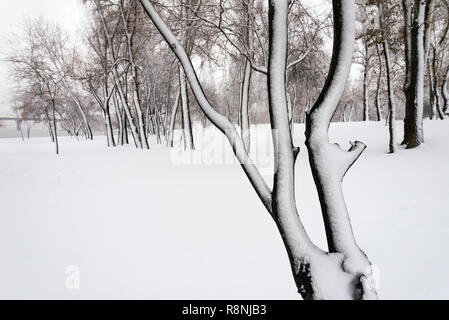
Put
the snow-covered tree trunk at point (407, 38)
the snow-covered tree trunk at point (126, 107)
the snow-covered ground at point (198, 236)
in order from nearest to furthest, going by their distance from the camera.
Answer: the snow-covered ground at point (198, 236) → the snow-covered tree trunk at point (407, 38) → the snow-covered tree trunk at point (126, 107)

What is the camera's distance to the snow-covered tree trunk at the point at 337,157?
193 cm

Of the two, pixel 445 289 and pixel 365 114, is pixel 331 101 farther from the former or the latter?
pixel 365 114

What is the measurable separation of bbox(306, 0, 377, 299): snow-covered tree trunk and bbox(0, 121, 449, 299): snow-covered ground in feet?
2.59

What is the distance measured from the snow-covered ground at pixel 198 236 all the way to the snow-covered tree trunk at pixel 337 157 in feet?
2.59

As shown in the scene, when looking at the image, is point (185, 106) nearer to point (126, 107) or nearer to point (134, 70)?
point (134, 70)

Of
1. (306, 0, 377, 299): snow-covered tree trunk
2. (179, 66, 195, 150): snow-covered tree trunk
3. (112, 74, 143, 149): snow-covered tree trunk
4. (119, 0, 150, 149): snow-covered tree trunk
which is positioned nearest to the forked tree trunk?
(306, 0, 377, 299): snow-covered tree trunk

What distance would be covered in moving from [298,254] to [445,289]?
1566 millimetres

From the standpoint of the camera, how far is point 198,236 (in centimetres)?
366

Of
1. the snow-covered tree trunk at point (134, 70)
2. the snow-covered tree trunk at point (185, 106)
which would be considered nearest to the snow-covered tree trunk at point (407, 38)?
the snow-covered tree trunk at point (185, 106)

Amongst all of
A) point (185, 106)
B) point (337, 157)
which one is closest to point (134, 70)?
point (185, 106)

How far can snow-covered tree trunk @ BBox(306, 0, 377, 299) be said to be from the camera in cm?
193

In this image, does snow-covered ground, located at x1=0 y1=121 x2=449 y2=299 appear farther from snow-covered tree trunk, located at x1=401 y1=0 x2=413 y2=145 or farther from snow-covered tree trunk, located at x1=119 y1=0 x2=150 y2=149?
snow-covered tree trunk, located at x1=119 y1=0 x2=150 y2=149

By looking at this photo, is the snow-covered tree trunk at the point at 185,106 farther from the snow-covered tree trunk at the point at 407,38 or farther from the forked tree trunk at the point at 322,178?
the forked tree trunk at the point at 322,178

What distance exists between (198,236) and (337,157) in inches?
93.5
